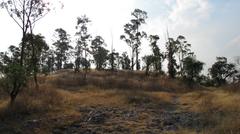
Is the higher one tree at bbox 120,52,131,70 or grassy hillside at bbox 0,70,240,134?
tree at bbox 120,52,131,70

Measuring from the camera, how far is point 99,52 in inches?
2904

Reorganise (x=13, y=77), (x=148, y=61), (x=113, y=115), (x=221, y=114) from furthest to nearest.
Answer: (x=148, y=61), (x=13, y=77), (x=113, y=115), (x=221, y=114)

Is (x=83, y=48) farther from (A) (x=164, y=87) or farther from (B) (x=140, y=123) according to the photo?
(B) (x=140, y=123)

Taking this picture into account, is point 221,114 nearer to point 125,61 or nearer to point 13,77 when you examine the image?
point 13,77

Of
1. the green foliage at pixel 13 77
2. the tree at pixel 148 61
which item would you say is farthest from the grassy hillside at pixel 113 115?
the tree at pixel 148 61

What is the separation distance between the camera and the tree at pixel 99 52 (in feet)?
237

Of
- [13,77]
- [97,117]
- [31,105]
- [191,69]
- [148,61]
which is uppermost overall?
[148,61]

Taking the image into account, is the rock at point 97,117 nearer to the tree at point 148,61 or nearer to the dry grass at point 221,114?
the dry grass at point 221,114

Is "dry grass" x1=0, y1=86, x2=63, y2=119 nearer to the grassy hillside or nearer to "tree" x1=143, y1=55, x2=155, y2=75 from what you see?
the grassy hillside

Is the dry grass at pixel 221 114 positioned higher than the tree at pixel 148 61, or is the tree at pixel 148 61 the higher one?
the tree at pixel 148 61

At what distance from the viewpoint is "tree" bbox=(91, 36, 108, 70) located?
7238cm

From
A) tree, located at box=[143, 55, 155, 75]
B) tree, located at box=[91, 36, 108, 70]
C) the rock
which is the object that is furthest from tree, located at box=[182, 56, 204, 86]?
the rock

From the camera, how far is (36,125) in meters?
20.1

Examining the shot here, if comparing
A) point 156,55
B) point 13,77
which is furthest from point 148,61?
point 13,77
